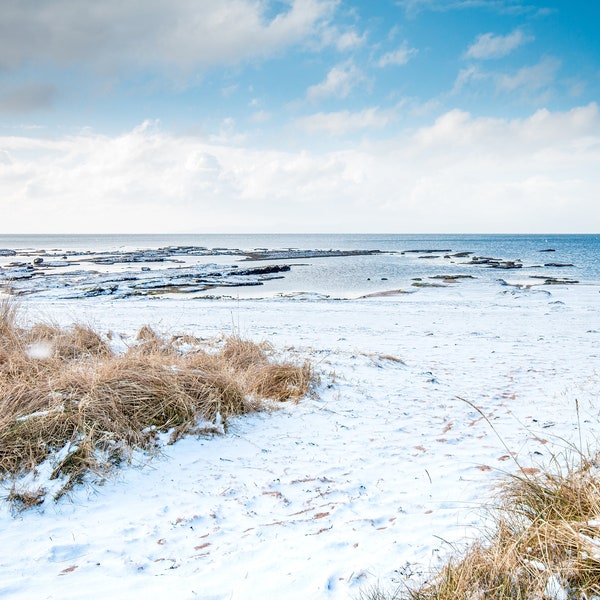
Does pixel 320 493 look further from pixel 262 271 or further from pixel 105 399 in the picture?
pixel 262 271

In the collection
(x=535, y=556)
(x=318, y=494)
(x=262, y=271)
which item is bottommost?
(x=318, y=494)

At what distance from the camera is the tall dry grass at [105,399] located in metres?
3.81

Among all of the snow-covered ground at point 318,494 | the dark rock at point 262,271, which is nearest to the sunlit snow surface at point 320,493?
the snow-covered ground at point 318,494

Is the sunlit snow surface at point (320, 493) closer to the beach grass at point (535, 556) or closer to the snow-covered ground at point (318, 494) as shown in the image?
the snow-covered ground at point (318, 494)

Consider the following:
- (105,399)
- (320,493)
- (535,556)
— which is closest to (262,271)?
(105,399)

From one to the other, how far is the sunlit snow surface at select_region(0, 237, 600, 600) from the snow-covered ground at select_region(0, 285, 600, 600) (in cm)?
1

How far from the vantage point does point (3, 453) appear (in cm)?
374

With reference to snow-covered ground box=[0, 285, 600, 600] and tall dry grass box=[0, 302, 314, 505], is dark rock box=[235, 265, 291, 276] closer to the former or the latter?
snow-covered ground box=[0, 285, 600, 600]

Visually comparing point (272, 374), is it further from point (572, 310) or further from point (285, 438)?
point (572, 310)

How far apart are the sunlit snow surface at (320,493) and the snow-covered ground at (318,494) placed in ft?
0.04

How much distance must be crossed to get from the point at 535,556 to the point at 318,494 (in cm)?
178

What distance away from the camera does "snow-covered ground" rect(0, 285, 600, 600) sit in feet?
8.65

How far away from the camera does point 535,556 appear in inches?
89.9

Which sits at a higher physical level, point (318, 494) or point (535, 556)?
point (535, 556)
